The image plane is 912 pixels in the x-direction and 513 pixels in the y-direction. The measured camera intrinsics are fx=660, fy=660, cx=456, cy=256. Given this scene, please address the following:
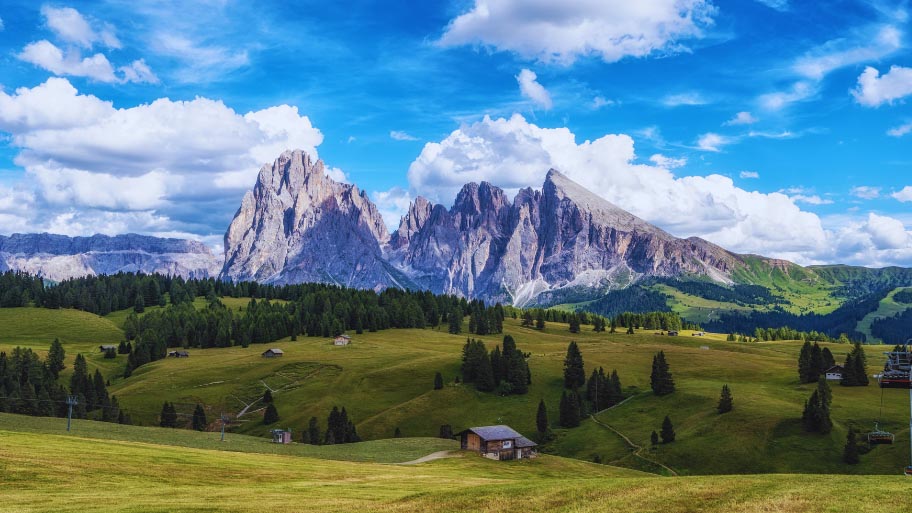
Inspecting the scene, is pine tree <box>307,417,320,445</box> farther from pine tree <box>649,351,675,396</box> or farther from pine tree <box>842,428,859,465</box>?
pine tree <box>842,428,859,465</box>

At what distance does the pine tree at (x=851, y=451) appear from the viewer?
3625 inches

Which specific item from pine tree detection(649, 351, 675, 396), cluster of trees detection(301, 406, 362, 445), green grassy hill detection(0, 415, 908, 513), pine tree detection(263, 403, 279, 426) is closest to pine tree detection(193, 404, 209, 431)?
pine tree detection(263, 403, 279, 426)

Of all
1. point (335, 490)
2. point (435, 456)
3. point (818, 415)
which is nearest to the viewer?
point (335, 490)

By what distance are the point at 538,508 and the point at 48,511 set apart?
2584 centimetres

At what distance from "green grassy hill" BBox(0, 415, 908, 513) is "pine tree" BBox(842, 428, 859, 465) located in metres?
57.1

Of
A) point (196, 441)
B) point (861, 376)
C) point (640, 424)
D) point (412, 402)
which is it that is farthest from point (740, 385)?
point (196, 441)

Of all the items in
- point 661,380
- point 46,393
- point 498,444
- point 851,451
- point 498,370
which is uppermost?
point 661,380

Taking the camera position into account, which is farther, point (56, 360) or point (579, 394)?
point (56, 360)

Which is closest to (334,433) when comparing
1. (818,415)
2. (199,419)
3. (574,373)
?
(199,419)

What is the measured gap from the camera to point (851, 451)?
92.2m

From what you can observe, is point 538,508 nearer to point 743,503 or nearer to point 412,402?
point 743,503

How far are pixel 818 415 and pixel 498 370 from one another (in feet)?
235

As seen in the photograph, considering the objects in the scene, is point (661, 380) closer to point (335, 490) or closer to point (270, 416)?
point (270, 416)

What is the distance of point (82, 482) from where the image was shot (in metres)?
47.8
